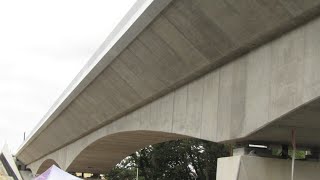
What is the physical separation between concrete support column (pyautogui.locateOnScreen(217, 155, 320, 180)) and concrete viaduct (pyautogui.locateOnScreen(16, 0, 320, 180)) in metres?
0.02

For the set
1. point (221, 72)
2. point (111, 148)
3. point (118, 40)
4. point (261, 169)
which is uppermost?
point (118, 40)

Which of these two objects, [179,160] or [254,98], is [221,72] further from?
[179,160]

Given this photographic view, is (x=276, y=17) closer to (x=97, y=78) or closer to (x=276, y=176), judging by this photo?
(x=276, y=176)

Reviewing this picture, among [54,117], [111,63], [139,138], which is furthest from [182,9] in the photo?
[54,117]

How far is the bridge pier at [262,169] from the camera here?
38.5 ft

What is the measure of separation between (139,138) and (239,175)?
38.7 ft

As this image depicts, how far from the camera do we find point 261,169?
11.9 meters

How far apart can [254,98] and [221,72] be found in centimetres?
183

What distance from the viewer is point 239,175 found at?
1166 cm

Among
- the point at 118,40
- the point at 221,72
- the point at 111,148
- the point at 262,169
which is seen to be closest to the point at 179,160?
the point at 111,148

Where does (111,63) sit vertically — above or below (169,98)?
above

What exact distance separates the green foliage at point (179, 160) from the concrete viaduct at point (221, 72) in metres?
26.7

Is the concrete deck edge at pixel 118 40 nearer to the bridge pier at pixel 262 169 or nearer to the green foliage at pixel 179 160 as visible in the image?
the bridge pier at pixel 262 169

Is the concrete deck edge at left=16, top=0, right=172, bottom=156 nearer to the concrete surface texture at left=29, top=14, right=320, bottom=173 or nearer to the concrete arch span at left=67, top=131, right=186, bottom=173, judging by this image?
the concrete surface texture at left=29, top=14, right=320, bottom=173
